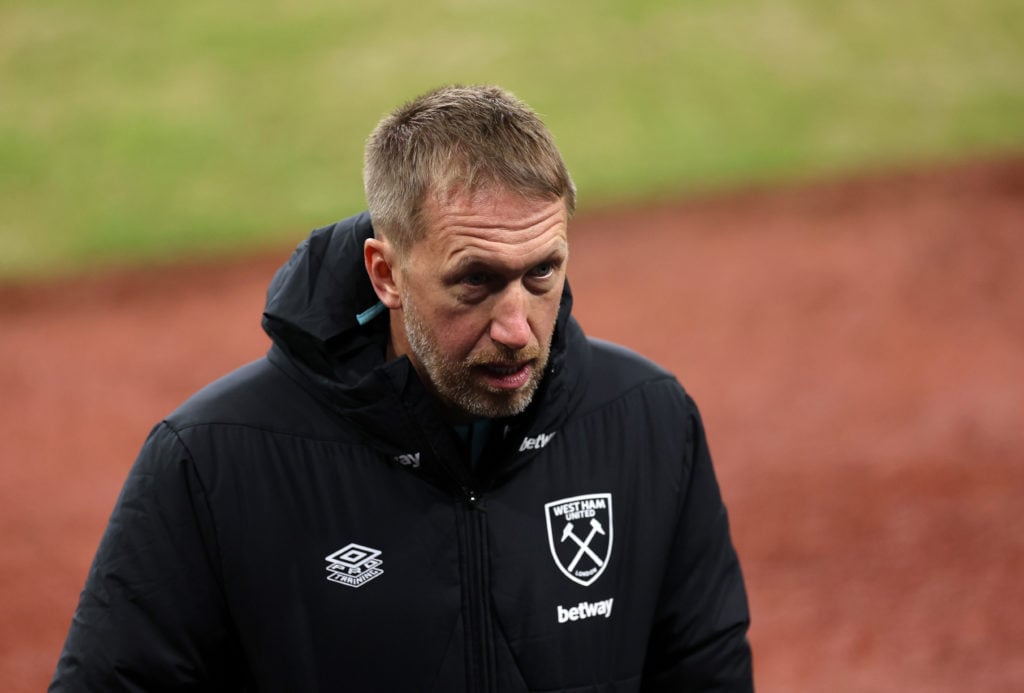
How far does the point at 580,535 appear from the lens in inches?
89.4

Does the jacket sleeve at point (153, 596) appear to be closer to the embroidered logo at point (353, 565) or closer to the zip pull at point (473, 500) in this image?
the embroidered logo at point (353, 565)

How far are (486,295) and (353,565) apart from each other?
478 millimetres

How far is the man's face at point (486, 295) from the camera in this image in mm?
2070

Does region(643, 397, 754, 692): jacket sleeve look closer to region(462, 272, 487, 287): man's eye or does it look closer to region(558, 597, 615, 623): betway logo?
region(558, 597, 615, 623): betway logo

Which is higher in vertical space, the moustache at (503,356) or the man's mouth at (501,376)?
the moustache at (503,356)

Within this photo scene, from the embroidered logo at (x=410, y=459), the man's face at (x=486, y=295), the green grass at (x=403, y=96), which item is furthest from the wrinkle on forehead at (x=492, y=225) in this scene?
the green grass at (x=403, y=96)

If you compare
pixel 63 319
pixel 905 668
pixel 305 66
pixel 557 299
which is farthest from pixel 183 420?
pixel 305 66

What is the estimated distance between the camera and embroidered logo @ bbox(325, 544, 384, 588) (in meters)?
2.15

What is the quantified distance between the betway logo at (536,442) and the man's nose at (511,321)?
22 centimetres

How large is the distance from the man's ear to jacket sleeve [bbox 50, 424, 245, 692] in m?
0.41

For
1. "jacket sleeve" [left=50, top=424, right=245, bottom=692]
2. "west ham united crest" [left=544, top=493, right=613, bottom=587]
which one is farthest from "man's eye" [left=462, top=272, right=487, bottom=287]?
"jacket sleeve" [left=50, top=424, right=245, bottom=692]

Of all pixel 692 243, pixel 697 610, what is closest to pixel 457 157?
pixel 697 610

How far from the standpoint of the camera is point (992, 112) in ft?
38.8

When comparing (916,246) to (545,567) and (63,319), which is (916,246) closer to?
(63,319)
